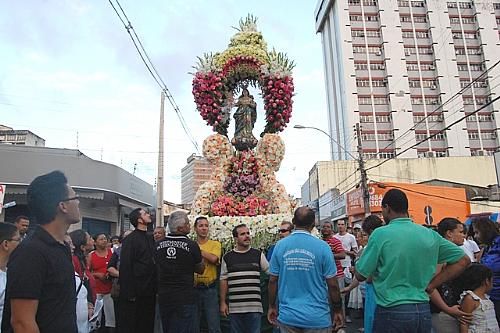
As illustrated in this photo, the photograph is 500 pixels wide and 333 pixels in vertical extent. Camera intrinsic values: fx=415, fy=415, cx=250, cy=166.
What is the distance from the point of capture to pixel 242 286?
4.58m

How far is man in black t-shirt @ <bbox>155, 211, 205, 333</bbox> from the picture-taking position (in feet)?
14.6

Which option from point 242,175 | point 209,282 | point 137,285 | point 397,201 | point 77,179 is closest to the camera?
point 397,201

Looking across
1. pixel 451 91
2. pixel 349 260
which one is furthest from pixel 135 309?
pixel 451 91

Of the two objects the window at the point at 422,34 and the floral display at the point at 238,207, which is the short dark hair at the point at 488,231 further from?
the window at the point at 422,34

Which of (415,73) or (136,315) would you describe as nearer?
(136,315)

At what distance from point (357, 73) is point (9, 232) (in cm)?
4599

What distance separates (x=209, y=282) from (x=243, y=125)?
148 inches

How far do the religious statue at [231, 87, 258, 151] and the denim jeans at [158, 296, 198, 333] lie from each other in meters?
4.01

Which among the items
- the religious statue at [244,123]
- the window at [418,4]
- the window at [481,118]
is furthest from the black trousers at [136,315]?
the window at [418,4]

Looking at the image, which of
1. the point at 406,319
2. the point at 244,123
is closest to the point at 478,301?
the point at 406,319

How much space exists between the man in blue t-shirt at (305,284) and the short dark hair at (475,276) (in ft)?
3.67

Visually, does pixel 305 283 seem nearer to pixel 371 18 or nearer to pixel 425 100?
pixel 425 100

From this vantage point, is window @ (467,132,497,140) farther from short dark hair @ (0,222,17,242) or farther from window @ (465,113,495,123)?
short dark hair @ (0,222,17,242)

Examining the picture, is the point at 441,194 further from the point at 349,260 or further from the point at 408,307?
the point at 408,307
